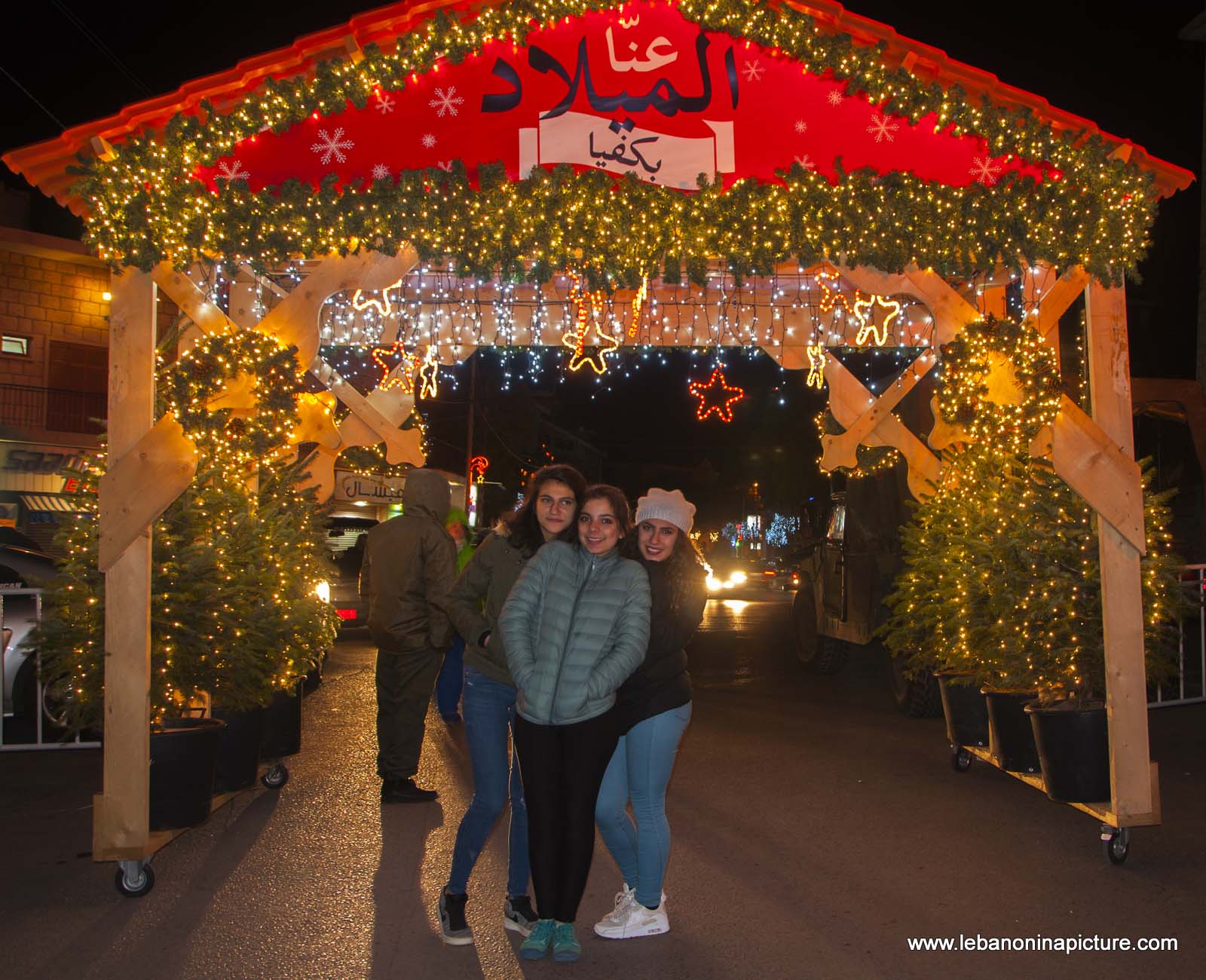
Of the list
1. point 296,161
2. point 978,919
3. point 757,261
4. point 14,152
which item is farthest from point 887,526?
point 14,152

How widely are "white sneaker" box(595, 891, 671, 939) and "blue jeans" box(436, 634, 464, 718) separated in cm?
508

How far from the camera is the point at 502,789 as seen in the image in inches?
175

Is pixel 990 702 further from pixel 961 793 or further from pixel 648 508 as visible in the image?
pixel 648 508

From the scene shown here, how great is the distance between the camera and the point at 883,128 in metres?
6.09

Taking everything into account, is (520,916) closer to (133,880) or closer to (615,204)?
(133,880)

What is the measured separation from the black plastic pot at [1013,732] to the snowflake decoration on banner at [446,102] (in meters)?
4.77

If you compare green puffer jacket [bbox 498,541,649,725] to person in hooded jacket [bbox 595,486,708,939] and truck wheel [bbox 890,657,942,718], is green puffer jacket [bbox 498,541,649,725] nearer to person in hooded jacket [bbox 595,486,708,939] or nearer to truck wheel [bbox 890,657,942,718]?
person in hooded jacket [bbox 595,486,708,939]

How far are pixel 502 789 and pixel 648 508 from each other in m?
1.34

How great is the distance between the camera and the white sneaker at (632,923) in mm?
4441

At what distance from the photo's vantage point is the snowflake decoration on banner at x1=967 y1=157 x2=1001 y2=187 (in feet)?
19.8

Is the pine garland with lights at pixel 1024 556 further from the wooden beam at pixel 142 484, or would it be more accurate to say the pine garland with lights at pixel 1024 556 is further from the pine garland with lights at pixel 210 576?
the wooden beam at pixel 142 484

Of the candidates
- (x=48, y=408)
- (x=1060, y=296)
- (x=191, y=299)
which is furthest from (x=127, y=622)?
(x=48, y=408)

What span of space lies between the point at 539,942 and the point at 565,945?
0.37 ft

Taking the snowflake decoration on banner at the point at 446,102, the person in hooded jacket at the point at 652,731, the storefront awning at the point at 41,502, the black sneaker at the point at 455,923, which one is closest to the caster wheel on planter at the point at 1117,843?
the person in hooded jacket at the point at 652,731
